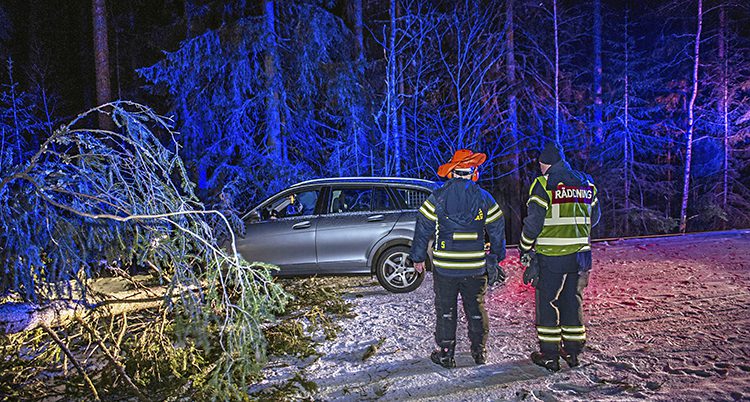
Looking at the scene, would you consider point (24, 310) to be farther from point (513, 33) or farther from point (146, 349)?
point (513, 33)

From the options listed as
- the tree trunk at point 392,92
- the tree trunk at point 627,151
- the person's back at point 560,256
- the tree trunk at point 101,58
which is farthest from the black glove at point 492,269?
the tree trunk at point 627,151

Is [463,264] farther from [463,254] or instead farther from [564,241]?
[564,241]

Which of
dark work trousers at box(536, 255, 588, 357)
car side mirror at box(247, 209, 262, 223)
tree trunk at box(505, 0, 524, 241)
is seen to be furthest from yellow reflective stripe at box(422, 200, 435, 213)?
tree trunk at box(505, 0, 524, 241)

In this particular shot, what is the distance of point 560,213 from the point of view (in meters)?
4.11

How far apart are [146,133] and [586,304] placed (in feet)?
18.3

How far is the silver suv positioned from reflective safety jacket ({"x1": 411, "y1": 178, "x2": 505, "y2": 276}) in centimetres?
256

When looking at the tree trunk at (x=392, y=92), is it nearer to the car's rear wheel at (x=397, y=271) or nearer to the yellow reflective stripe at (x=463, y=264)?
the car's rear wheel at (x=397, y=271)

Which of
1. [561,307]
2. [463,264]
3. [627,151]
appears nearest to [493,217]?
[463,264]

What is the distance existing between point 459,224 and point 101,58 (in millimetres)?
11902

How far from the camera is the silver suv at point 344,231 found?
6.87 metres

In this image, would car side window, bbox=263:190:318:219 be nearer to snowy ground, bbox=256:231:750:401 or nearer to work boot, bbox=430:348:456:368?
snowy ground, bbox=256:231:750:401

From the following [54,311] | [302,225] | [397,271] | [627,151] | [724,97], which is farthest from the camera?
[627,151]

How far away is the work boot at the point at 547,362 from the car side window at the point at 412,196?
3.29 meters

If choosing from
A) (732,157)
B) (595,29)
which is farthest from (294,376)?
(732,157)
